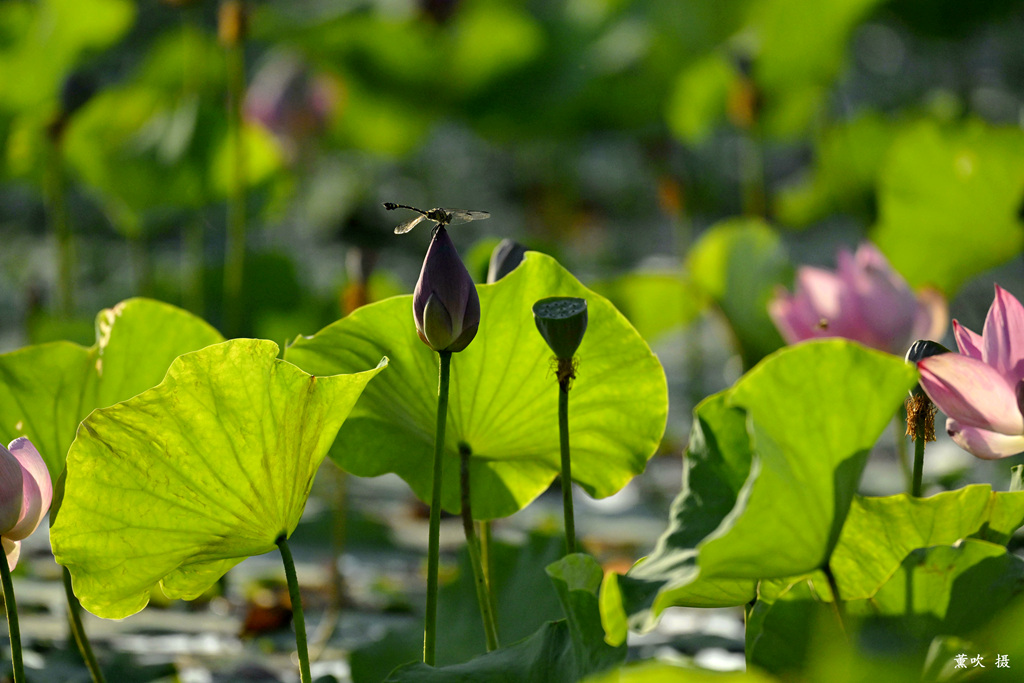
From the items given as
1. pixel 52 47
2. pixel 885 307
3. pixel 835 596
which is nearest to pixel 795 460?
pixel 835 596

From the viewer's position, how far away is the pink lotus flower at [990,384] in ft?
1.03

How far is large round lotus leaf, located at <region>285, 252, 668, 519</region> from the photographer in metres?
0.37

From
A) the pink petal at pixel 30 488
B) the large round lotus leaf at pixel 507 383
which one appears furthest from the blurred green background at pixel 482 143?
the pink petal at pixel 30 488

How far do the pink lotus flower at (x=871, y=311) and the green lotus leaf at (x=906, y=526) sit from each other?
0.28m

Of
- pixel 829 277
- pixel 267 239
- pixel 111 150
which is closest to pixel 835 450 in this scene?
pixel 829 277

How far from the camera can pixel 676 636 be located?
616 mm

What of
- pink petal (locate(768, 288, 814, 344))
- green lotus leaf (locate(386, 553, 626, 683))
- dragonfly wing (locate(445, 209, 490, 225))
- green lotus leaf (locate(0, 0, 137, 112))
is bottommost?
green lotus leaf (locate(386, 553, 626, 683))

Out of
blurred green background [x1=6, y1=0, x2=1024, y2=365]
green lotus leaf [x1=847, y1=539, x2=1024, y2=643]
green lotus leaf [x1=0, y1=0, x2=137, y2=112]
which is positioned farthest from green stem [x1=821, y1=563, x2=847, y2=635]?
green lotus leaf [x1=0, y1=0, x2=137, y2=112]

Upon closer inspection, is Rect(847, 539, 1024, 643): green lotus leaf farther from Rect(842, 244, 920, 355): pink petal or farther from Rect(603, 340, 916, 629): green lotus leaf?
Rect(842, 244, 920, 355): pink petal

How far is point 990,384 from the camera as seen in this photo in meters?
0.32

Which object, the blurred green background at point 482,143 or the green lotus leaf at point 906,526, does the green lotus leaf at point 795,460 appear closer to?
the green lotus leaf at point 906,526

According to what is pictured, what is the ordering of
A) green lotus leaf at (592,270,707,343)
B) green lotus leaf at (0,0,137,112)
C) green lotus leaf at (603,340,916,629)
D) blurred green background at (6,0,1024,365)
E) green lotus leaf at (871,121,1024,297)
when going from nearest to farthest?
green lotus leaf at (603,340,916,629)
green lotus leaf at (871,121,1024,297)
blurred green background at (6,0,1024,365)
green lotus leaf at (592,270,707,343)
green lotus leaf at (0,0,137,112)

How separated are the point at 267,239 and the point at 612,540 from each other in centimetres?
199

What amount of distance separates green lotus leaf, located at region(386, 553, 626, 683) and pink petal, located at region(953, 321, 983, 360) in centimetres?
15
